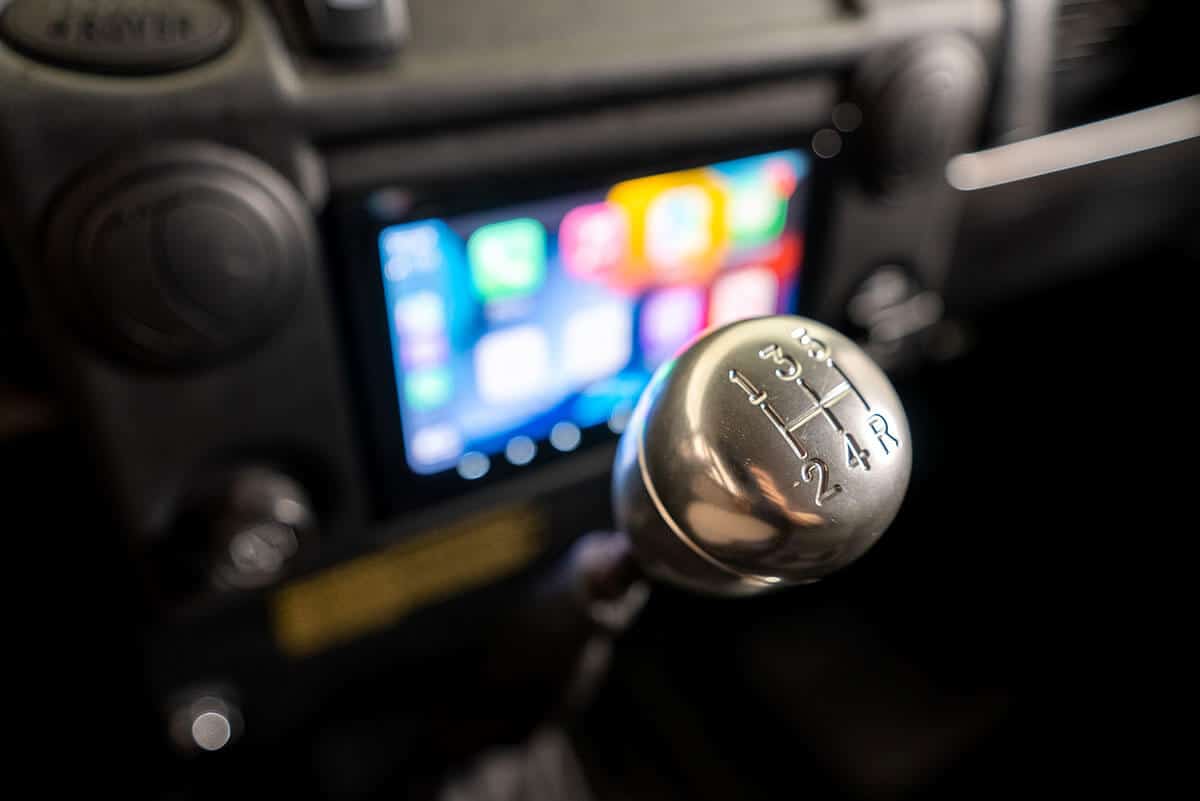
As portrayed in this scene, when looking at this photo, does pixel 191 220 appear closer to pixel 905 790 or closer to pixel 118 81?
pixel 118 81

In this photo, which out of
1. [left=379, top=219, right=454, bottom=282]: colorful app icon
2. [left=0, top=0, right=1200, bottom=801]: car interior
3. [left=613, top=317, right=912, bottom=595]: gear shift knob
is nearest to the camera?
[left=613, top=317, right=912, bottom=595]: gear shift knob

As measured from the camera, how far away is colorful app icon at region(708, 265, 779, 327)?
26.2 inches

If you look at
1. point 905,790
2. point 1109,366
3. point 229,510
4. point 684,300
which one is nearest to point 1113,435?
point 1109,366

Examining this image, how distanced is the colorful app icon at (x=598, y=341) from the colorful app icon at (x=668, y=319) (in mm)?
14

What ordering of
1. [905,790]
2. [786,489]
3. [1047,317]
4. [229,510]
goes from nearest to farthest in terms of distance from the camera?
[786,489] → [229,510] → [905,790] → [1047,317]

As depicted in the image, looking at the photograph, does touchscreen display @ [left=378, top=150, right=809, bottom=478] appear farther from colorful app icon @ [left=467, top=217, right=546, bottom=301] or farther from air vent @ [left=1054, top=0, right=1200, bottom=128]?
air vent @ [left=1054, top=0, right=1200, bottom=128]

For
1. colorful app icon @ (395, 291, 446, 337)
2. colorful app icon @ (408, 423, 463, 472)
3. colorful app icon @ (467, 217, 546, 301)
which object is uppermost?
colorful app icon @ (467, 217, 546, 301)

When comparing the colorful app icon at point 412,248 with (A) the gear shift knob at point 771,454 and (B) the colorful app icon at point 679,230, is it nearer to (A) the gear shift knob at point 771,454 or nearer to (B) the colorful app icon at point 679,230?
(B) the colorful app icon at point 679,230

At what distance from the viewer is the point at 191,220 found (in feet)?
1.48

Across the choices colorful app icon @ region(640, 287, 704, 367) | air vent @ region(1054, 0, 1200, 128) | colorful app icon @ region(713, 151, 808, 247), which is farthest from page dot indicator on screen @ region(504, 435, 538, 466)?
air vent @ region(1054, 0, 1200, 128)

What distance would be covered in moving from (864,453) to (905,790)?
714 millimetres

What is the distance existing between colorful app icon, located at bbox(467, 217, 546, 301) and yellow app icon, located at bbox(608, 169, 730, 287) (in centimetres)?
6

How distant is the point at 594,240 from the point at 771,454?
1.17 feet

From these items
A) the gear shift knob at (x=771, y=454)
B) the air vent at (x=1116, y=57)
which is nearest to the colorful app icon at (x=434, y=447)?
the gear shift knob at (x=771, y=454)
